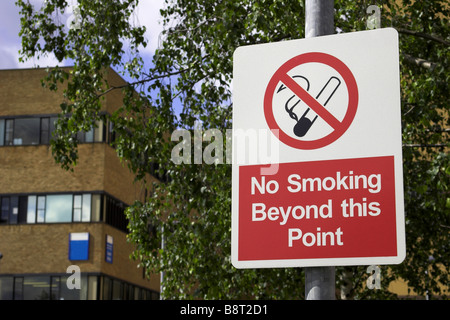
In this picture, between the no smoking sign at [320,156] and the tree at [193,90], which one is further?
the tree at [193,90]

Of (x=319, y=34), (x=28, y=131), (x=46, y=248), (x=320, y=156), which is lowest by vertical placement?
(x=320, y=156)

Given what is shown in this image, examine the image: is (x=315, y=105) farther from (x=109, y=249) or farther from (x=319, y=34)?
(x=109, y=249)

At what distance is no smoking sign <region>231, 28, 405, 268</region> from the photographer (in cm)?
290

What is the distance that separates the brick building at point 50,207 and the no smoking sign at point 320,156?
36.3 m

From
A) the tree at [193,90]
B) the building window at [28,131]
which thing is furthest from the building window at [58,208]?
the tree at [193,90]

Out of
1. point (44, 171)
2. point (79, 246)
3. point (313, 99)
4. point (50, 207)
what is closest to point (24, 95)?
point (44, 171)

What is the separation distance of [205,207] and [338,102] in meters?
9.09

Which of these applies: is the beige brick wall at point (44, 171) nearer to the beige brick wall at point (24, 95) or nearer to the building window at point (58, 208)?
the building window at point (58, 208)

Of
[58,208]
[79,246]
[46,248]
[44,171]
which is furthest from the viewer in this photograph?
[44,171]

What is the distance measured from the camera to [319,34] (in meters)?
3.29

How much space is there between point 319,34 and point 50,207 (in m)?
39.0

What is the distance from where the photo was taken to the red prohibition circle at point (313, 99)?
9.80 feet

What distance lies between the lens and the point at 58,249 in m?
40.5

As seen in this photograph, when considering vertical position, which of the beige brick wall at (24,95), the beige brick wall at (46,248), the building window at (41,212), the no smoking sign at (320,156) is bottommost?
the no smoking sign at (320,156)
